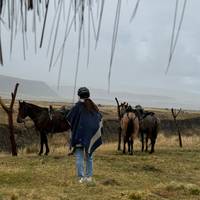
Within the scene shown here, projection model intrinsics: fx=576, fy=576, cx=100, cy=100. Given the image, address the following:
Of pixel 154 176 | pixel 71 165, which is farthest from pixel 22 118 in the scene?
pixel 154 176

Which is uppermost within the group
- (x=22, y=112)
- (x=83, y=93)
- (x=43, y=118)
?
(x=83, y=93)

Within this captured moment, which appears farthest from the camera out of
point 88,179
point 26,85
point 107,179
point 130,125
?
point 130,125

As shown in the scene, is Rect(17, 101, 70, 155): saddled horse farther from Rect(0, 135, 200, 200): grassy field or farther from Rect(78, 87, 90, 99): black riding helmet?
Rect(78, 87, 90, 99): black riding helmet

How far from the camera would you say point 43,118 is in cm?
1864

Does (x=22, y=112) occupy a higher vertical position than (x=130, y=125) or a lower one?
higher

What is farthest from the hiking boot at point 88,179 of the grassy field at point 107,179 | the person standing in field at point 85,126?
the grassy field at point 107,179

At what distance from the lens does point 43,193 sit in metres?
9.51

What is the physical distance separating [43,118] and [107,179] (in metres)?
7.53

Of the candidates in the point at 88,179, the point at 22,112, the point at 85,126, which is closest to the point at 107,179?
the point at 88,179

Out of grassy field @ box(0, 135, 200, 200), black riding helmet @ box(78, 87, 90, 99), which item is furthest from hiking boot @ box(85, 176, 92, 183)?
black riding helmet @ box(78, 87, 90, 99)

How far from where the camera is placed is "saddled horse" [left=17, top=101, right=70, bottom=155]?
18.3 m

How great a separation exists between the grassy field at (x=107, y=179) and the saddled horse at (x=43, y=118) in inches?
106

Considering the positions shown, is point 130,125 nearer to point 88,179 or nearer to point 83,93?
point 88,179

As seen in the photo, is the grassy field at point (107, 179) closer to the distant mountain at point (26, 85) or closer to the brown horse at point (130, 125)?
the brown horse at point (130, 125)
